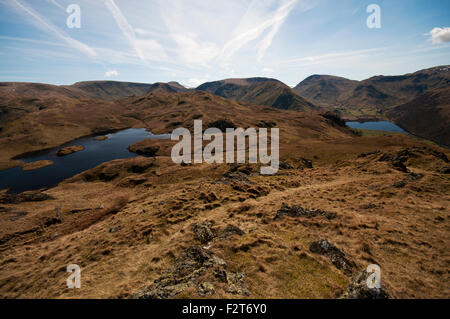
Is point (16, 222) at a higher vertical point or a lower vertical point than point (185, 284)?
lower

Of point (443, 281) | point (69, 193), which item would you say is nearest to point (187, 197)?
point (443, 281)

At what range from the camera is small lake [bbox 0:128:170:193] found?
73125 millimetres

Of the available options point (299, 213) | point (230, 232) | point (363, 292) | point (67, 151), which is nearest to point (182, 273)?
point (230, 232)

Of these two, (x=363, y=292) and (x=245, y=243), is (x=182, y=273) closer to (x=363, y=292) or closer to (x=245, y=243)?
(x=245, y=243)

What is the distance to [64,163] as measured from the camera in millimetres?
95188

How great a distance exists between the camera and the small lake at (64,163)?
7312 cm

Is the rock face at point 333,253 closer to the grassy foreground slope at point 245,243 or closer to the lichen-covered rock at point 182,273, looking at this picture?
the grassy foreground slope at point 245,243

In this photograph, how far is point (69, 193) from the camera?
5547 cm

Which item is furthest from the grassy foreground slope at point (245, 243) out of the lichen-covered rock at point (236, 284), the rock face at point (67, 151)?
the rock face at point (67, 151)

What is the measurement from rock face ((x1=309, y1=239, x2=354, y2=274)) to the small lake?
89764 mm

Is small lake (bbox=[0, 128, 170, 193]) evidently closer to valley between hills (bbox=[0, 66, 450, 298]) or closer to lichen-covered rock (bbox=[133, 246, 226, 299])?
valley between hills (bbox=[0, 66, 450, 298])

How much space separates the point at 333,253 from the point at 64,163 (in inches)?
4711
